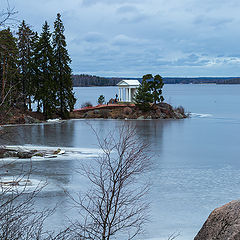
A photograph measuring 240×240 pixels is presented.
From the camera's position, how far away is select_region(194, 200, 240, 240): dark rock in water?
4.19 m

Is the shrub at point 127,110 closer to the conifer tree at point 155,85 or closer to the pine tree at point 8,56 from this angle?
the conifer tree at point 155,85

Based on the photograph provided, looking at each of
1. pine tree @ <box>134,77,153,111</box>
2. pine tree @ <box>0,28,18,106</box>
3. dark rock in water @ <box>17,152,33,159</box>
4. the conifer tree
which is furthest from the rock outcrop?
pine tree @ <box>0,28,18,106</box>

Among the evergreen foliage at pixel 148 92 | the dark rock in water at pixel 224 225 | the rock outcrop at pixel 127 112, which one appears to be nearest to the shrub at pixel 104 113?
the rock outcrop at pixel 127 112

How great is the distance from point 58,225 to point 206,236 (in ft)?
A: 20.9

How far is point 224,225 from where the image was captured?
4.39m

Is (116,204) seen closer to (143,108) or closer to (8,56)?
(8,56)

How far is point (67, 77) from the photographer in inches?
1716

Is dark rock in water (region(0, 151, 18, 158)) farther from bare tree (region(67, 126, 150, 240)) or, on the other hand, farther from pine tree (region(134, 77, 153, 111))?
pine tree (region(134, 77, 153, 111))

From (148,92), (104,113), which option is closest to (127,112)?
(104,113)

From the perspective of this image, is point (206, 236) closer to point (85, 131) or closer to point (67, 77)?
point (85, 131)

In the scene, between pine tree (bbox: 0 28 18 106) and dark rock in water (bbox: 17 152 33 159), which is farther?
dark rock in water (bbox: 17 152 33 159)

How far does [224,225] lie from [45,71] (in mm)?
39353

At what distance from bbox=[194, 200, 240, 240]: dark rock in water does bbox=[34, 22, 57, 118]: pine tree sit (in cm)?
3757

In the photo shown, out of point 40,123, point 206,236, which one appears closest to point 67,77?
point 40,123
